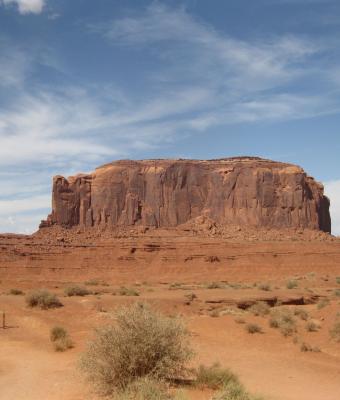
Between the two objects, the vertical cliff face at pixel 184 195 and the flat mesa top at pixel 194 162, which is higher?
the flat mesa top at pixel 194 162

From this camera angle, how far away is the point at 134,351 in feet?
31.1

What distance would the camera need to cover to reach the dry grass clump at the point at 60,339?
14742mm

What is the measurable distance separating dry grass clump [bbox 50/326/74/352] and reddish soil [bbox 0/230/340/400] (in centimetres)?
28

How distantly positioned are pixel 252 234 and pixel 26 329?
183ft

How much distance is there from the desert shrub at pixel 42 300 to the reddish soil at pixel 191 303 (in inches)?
20.4

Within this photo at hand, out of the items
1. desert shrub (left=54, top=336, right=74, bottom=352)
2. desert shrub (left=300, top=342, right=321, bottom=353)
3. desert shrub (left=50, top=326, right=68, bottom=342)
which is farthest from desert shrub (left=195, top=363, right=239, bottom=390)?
desert shrub (left=300, top=342, right=321, bottom=353)

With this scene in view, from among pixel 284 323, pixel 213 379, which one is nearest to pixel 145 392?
pixel 213 379

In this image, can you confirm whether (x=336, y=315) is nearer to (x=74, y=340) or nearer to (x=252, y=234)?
(x=74, y=340)

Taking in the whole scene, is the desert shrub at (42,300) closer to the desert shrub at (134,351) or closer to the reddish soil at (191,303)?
the reddish soil at (191,303)

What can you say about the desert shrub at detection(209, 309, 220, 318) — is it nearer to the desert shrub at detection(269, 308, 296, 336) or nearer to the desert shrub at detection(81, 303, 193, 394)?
the desert shrub at detection(269, 308, 296, 336)

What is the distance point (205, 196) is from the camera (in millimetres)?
81812

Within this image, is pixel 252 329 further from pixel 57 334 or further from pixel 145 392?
pixel 145 392

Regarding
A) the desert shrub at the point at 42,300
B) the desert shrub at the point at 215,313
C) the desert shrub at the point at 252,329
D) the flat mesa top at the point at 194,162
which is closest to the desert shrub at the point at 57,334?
the desert shrub at the point at 42,300

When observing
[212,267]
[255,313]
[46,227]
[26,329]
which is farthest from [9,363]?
[46,227]
